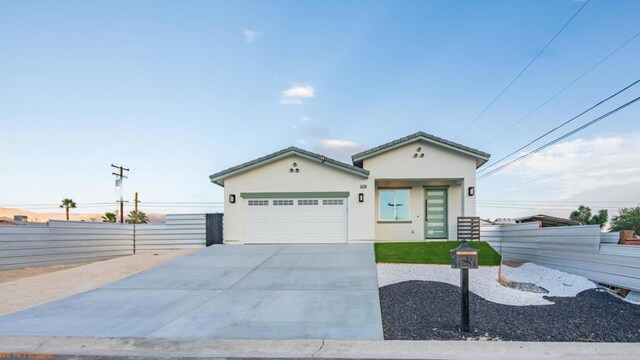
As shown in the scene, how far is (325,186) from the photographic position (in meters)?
16.5

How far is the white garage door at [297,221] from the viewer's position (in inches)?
643

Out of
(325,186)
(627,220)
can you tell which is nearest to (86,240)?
(325,186)

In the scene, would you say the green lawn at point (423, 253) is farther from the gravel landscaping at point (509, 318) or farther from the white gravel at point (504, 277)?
the gravel landscaping at point (509, 318)

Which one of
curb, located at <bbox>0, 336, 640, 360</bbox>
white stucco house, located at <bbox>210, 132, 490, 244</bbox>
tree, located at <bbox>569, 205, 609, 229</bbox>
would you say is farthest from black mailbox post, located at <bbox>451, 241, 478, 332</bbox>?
tree, located at <bbox>569, 205, 609, 229</bbox>

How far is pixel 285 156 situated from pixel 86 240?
9001 millimetres

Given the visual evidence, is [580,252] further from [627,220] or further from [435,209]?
[627,220]

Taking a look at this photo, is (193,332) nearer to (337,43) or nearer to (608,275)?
(608,275)

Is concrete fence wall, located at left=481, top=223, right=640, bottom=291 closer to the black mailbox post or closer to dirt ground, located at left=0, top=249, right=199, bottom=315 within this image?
the black mailbox post

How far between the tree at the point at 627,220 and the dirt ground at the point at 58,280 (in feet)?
186

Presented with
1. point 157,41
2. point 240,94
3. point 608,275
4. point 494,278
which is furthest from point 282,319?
point 157,41

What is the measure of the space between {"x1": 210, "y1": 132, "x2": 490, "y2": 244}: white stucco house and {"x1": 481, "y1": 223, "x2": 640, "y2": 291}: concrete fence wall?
333cm

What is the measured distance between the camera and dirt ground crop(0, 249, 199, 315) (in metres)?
8.74

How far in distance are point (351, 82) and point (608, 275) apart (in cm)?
1087

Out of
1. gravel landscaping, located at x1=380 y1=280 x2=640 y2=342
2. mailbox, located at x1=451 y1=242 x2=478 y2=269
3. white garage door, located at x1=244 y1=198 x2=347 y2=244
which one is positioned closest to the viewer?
gravel landscaping, located at x1=380 y1=280 x2=640 y2=342
